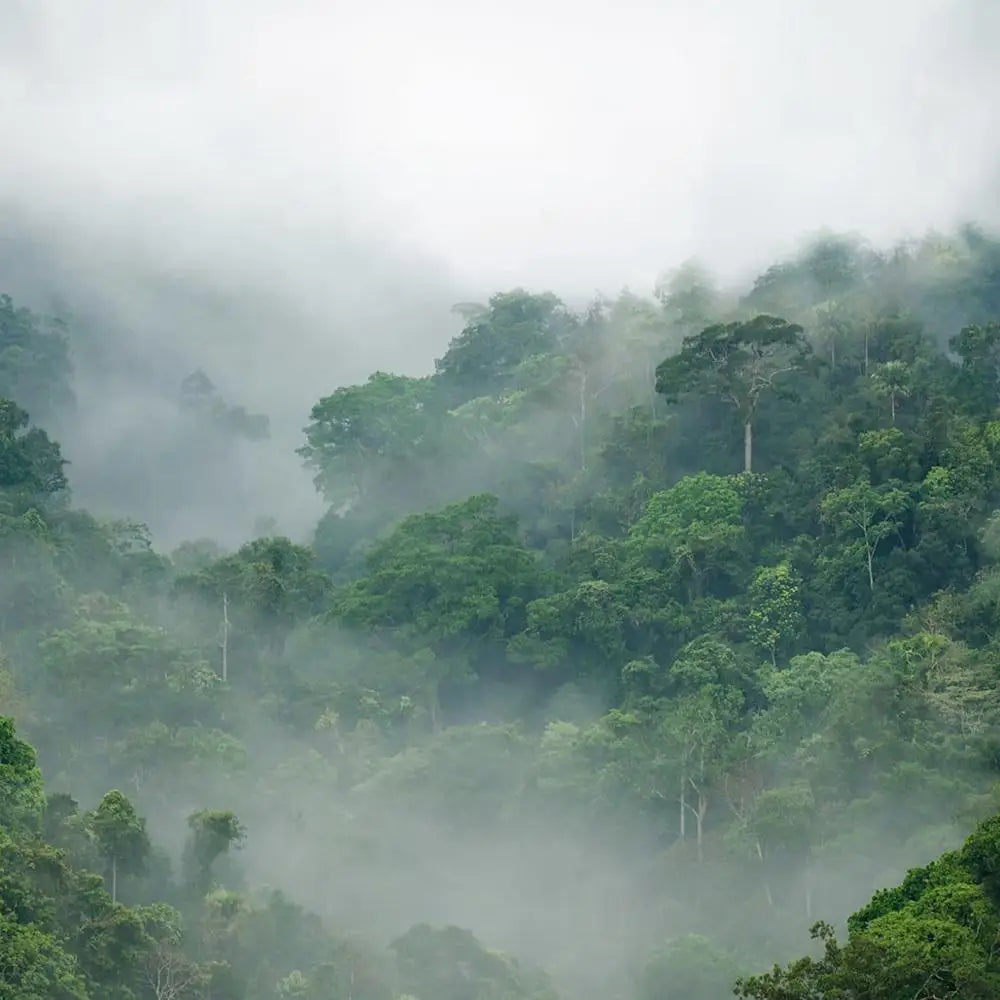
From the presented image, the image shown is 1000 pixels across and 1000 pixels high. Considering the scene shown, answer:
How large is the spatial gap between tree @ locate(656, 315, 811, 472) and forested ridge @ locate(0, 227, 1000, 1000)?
107 millimetres

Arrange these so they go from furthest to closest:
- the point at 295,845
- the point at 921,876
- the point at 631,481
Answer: the point at 631,481 → the point at 295,845 → the point at 921,876

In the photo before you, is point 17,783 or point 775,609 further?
point 775,609

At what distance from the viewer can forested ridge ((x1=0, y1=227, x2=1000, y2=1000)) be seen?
42906 mm

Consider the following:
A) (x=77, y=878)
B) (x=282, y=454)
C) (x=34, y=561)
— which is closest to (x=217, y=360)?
(x=282, y=454)

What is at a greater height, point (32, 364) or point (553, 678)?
point (32, 364)

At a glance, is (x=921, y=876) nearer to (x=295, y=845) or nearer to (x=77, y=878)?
(x=77, y=878)

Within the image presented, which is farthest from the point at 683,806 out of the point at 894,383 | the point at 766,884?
the point at 894,383

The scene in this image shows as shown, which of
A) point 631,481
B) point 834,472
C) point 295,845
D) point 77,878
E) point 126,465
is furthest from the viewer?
point 126,465

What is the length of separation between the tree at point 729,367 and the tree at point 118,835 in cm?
2040

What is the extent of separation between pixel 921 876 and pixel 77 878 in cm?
1591

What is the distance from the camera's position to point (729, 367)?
2272 inches

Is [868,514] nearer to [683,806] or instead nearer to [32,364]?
[683,806]

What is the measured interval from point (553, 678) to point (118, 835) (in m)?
14.9

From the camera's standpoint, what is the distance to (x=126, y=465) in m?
74.0
